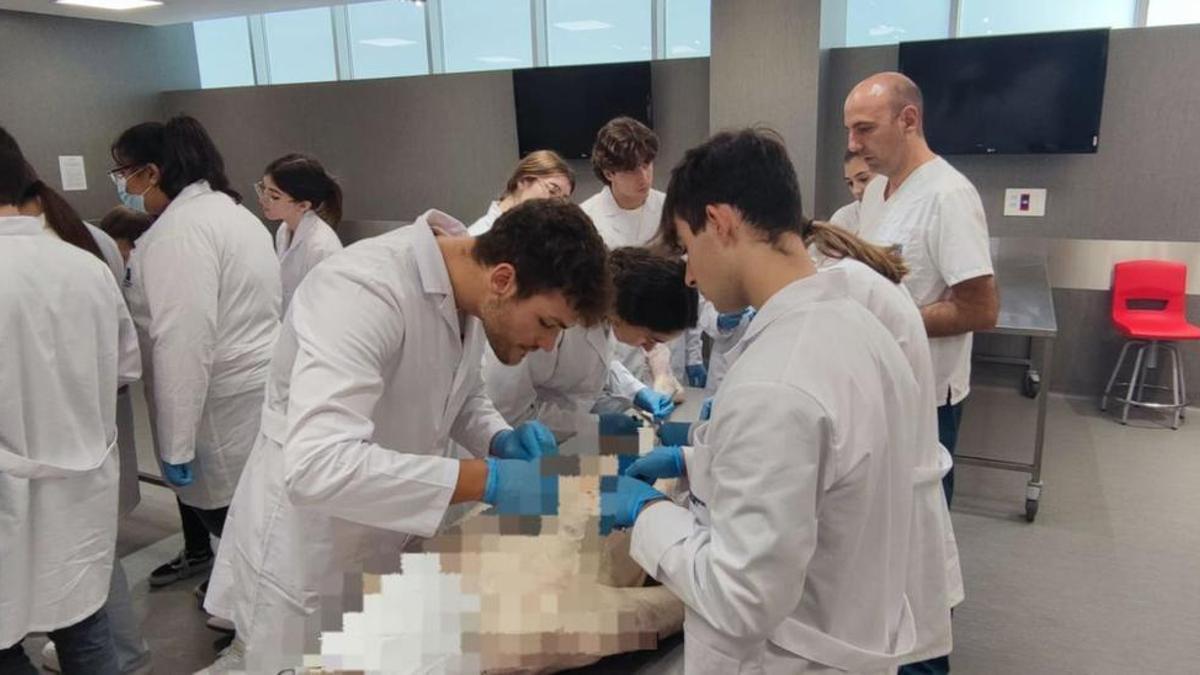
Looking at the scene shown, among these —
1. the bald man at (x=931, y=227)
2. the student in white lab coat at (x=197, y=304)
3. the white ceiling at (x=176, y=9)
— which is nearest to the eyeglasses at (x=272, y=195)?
the student in white lab coat at (x=197, y=304)

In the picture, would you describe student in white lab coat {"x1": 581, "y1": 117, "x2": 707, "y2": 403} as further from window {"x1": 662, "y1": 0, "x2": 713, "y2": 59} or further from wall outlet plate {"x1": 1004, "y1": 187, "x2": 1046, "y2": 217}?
window {"x1": 662, "y1": 0, "x2": 713, "y2": 59}

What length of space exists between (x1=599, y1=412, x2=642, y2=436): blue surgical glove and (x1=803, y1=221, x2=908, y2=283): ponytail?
65 centimetres

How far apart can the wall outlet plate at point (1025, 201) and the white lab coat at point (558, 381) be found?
3286mm

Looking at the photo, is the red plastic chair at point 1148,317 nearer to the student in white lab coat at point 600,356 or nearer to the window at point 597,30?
the student in white lab coat at point 600,356

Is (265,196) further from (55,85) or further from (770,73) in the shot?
(55,85)

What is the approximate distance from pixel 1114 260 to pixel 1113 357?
0.56m

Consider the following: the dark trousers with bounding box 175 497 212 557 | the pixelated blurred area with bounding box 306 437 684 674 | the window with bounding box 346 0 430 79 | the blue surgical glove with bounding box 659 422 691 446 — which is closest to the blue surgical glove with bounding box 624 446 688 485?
the pixelated blurred area with bounding box 306 437 684 674

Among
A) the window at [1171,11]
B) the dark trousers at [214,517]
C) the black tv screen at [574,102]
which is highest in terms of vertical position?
the window at [1171,11]

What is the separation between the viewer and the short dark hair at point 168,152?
2230 mm

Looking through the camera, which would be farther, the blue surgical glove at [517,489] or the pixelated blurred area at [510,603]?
the blue surgical glove at [517,489]

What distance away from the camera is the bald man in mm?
2027

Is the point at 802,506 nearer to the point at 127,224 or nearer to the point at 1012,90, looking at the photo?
the point at 127,224

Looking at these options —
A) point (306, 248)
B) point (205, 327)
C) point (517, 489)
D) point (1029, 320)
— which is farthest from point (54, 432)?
point (1029, 320)

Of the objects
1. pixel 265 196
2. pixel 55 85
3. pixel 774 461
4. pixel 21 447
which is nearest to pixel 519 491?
pixel 774 461
